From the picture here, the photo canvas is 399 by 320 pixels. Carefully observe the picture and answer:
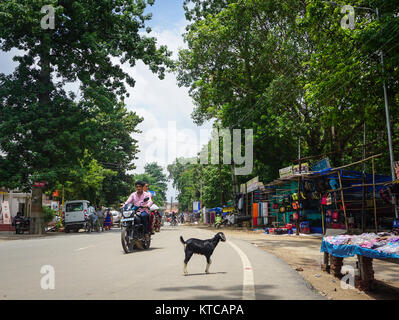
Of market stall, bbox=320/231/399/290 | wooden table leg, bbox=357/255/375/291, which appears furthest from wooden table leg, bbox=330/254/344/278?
wooden table leg, bbox=357/255/375/291

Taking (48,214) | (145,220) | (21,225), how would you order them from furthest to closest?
(48,214) < (21,225) < (145,220)

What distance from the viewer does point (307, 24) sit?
1585cm

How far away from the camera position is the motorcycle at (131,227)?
938cm

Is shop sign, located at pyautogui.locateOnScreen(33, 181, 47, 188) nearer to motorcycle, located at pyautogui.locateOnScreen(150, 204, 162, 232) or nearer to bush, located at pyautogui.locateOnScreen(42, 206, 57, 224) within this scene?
motorcycle, located at pyautogui.locateOnScreen(150, 204, 162, 232)

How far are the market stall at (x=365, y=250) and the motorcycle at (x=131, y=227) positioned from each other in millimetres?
4926

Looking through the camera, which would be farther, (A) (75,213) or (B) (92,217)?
(A) (75,213)

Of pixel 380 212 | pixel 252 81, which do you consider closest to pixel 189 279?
pixel 380 212

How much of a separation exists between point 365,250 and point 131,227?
239 inches

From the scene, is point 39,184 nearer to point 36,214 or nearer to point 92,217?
point 36,214

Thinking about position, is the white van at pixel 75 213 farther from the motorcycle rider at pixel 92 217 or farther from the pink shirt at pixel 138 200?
the pink shirt at pixel 138 200

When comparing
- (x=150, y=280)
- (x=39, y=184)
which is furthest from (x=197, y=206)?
(x=150, y=280)

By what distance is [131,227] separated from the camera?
31.4 feet

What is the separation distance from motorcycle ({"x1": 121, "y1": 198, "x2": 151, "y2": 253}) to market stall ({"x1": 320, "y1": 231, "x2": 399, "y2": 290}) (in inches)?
194

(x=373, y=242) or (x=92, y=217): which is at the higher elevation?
(x=92, y=217)
